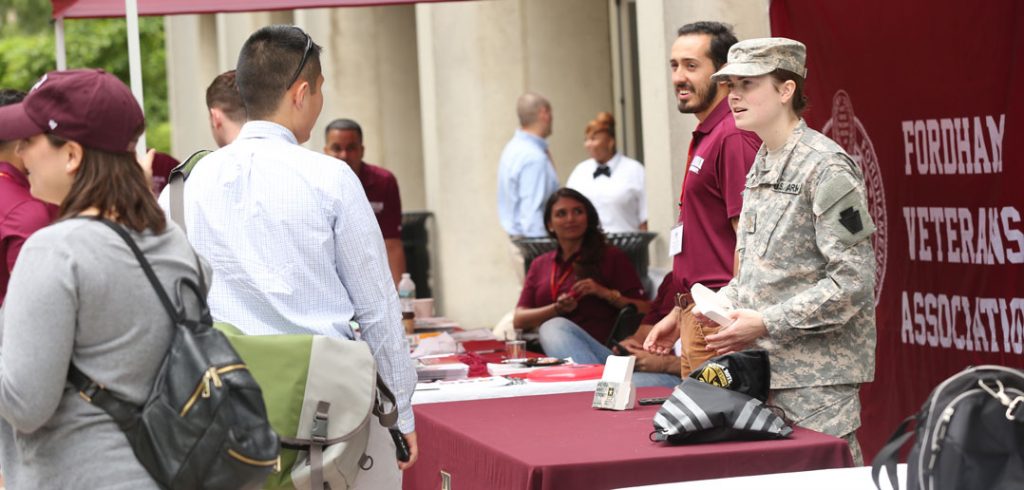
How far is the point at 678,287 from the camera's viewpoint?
4945mm

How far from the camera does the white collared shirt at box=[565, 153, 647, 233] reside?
10328 mm

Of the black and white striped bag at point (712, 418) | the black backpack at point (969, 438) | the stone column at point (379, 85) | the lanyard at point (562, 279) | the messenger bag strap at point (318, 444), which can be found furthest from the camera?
the stone column at point (379, 85)

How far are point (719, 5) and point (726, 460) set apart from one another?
3.22 meters

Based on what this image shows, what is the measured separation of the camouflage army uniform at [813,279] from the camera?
13.0 feet

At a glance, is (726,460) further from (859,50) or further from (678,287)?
(859,50)

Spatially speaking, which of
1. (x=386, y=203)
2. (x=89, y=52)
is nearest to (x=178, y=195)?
(x=386, y=203)

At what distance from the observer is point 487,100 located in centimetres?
A: 1211

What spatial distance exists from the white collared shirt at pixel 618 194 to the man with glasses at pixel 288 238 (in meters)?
6.70

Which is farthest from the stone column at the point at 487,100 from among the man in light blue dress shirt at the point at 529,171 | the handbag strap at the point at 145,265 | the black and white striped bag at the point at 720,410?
the handbag strap at the point at 145,265

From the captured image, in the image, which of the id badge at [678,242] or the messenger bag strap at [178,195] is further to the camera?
the id badge at [678,242]

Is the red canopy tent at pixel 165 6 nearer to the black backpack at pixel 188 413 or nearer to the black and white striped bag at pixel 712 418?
the black and white striped bag at pixel 712 418

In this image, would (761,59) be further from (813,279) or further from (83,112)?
(83,112)

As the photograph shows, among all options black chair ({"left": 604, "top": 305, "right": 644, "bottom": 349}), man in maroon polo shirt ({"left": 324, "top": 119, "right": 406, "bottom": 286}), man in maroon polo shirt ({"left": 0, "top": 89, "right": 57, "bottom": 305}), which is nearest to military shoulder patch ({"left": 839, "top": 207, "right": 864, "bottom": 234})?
man in maroon polo shirt ({"left": 0, "top": 89, "right": 57, "bottom": 305})

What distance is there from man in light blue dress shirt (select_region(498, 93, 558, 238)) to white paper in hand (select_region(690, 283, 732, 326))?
6.54 m
